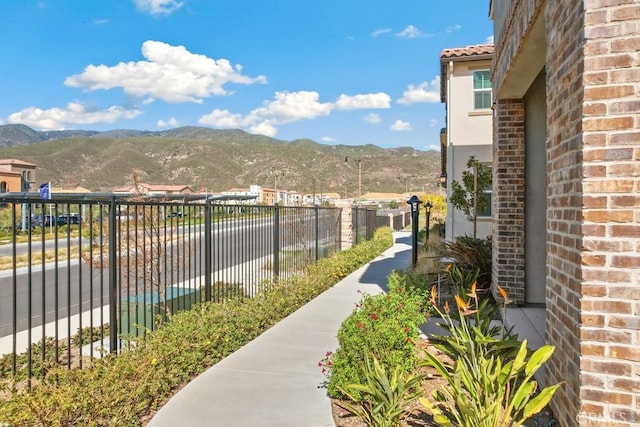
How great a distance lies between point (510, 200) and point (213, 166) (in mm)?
87995

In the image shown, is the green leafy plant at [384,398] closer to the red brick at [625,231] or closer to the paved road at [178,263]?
the red brick at [625,231]

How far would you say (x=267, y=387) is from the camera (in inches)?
161

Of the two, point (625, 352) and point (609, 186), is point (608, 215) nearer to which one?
point (609, 186)

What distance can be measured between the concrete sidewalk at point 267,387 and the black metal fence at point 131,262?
936 millimetres

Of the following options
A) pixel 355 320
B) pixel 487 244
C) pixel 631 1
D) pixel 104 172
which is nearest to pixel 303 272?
pixel 487 244

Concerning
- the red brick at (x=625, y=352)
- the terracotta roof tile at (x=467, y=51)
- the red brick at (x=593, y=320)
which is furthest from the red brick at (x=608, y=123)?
the terracotta roof tile at (x=467, y=51)

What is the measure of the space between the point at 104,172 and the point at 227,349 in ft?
306

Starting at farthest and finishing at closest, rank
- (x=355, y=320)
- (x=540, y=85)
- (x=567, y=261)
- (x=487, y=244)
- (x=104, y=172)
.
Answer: (x=104, y=172)
(x=487, y=244)
(x=540, y=85)
(x=355, y=320)
(x=567, y=261)

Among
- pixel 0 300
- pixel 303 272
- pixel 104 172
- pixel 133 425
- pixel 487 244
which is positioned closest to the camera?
pixel 133 425

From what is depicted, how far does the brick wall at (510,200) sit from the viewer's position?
6441mm

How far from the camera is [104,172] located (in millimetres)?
88125

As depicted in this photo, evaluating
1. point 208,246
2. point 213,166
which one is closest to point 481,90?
point 208,246

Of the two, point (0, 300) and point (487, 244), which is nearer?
point (487, 244)

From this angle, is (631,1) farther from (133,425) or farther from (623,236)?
(133,425)
